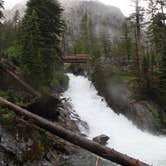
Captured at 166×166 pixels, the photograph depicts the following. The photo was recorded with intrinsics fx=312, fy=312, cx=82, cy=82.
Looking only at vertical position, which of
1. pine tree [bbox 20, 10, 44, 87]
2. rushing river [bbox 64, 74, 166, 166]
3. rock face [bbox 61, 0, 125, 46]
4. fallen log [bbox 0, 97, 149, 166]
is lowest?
rushing river [bbox 64, 74, 166, 166]

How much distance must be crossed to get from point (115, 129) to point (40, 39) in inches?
384

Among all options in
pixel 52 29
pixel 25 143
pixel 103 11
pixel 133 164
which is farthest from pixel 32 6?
pixel 103 11

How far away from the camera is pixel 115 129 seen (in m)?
26.4

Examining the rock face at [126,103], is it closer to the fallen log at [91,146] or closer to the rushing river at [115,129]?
the rushing river at [115,129]

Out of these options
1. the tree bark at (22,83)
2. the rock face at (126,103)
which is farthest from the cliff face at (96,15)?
the tree bark at (22,83)

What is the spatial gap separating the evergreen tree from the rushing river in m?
4.96

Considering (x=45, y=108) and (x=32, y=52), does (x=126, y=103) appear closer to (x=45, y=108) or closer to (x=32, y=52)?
(x=32, y=52)

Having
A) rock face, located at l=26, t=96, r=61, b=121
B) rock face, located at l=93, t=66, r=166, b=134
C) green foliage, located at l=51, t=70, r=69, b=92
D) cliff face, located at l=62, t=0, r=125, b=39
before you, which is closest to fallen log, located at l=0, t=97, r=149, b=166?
rock face, located at l=26, t=96, r=61, b=121

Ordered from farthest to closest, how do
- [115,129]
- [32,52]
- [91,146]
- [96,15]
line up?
→ [96,15], [115,129], [32,52], [91,146]

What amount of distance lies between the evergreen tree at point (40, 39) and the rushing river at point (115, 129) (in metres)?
4.96

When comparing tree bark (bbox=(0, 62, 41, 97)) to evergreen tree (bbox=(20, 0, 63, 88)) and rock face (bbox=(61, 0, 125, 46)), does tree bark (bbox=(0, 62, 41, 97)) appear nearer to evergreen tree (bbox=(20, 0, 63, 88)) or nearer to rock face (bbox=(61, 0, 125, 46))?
evergreen tree (bbox=(20, 0, 63, 88))

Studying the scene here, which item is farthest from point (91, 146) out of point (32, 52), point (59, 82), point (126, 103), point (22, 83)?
point (59, 82)

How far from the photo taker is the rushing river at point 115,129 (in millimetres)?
20909

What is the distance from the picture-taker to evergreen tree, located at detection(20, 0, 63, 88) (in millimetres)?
23781
